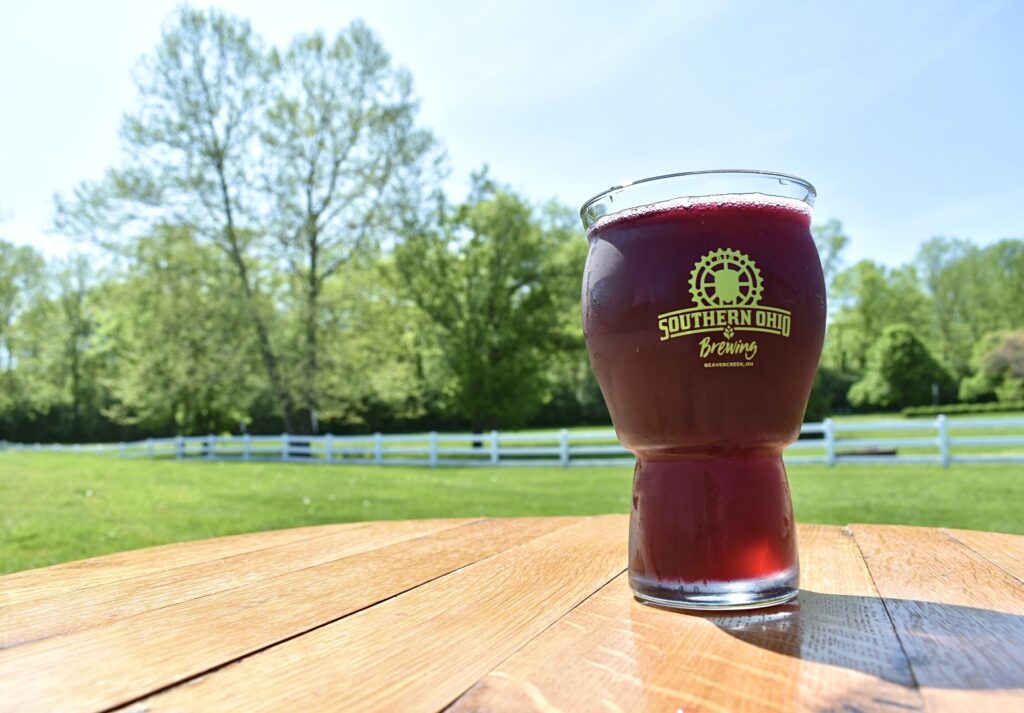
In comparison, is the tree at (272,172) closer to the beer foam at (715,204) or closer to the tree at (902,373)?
the beer foam at (715,204)

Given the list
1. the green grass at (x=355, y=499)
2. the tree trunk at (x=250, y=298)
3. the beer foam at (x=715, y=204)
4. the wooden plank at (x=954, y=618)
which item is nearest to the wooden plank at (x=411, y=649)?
the wooden plank at (x=954, y=618)

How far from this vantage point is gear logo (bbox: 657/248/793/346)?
100 cm

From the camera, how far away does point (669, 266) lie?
103cm

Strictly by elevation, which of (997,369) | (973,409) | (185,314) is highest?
(185,314)

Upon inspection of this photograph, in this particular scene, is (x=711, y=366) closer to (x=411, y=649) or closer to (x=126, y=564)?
(x=411, y=649)

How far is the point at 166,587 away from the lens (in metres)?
1.13

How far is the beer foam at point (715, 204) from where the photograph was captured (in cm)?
106

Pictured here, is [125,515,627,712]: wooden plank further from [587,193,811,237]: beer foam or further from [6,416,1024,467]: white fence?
[6,416,1024,467]: white fence

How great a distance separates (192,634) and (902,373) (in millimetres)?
55317

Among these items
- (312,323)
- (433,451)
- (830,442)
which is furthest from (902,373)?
(312,323)

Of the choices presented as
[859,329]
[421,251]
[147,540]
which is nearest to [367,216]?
[421,251]

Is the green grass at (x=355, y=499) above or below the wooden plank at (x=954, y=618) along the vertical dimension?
below

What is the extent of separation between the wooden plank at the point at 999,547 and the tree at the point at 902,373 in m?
53.5

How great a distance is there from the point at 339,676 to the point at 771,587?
0.60 meters
